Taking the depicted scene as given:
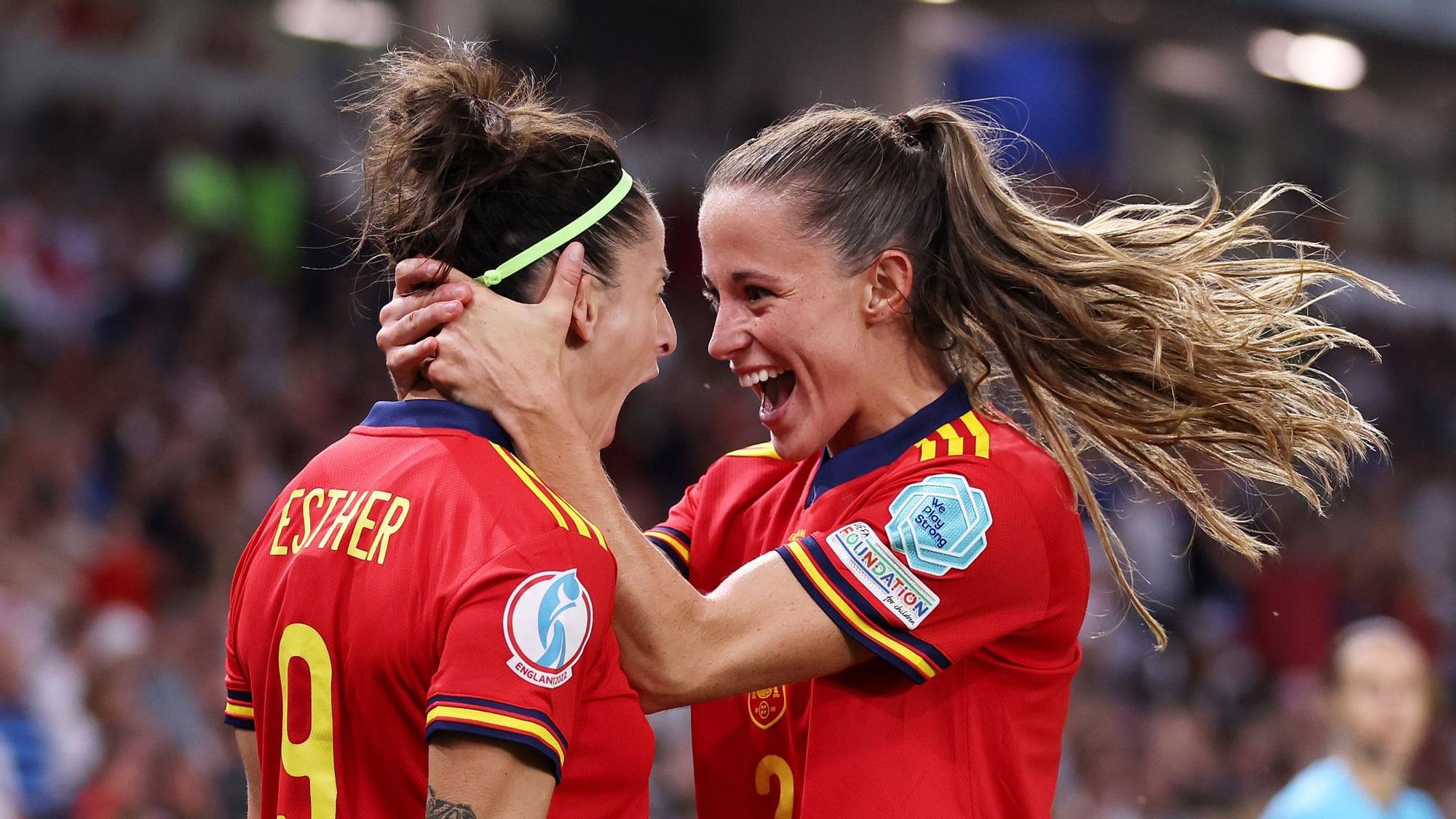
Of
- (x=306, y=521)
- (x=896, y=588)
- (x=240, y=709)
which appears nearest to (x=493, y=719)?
(x=306, y=521)

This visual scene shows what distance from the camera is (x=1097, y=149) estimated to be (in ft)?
61.0

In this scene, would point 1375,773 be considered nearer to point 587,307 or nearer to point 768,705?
point 768,705

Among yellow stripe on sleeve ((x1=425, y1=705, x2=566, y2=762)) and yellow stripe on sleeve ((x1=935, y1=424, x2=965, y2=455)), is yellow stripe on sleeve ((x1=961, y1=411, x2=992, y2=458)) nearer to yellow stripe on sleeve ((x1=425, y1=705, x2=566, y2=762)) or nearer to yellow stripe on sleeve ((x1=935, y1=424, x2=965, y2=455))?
yellow stripe on sleeve ((x1=935, y1=424, x2=965, y2=455))

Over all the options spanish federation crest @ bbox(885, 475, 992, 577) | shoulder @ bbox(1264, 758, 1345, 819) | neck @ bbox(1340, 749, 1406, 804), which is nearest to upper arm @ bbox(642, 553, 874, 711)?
spanish federation crest @ bbox(885, 475, 992, 577)

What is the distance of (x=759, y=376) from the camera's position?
2.53m

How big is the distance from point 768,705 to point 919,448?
49cm

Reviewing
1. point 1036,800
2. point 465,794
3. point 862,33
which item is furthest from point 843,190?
point 862,33

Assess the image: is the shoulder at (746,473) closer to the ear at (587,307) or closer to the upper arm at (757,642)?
the upper arm at (757,642)

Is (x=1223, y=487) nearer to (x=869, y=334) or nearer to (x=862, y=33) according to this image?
(x=862, y=33)

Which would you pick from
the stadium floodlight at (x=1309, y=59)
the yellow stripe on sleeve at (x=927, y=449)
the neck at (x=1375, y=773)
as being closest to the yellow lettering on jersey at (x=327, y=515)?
the yellow stripe on sleeve at (x=927, y=449)

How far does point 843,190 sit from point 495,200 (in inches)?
26.5

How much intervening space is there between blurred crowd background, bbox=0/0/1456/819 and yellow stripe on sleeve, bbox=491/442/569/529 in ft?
2.28

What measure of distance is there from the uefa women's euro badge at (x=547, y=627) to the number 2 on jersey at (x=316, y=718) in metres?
0.27

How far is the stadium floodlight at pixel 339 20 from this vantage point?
12258mm
